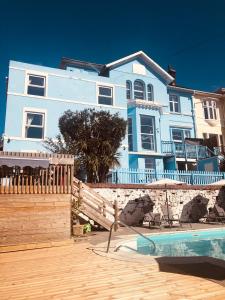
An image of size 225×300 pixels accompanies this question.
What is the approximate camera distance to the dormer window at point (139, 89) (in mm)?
26266

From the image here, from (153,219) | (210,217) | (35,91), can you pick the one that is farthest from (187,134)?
(35,91)

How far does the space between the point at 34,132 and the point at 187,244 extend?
13.8 metres

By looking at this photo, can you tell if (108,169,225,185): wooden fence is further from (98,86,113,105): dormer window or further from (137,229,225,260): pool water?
(98,86,113,105): dormer window

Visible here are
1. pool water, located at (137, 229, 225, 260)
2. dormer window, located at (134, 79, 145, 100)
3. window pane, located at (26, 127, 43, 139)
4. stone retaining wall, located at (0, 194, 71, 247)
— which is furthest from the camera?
dormer window, located at (134, 79, 145, 100)

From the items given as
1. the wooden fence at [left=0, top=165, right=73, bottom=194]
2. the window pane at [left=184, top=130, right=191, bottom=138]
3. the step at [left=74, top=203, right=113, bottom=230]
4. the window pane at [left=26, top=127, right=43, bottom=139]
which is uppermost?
the window pane at [left=184, top=130, right=191, bottom=138]

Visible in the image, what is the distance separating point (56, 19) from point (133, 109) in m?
11.3

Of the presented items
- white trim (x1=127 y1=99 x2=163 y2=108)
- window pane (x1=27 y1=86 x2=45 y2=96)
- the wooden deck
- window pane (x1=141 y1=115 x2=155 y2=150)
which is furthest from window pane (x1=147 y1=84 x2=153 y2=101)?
the wooden deck

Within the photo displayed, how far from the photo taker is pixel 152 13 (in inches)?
601

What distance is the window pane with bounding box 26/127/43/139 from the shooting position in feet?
66.1

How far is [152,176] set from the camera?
1894 cm

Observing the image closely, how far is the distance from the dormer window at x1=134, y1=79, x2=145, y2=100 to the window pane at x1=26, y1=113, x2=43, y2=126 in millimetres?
9903

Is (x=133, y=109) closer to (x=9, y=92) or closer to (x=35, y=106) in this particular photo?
(x=35, y=106)

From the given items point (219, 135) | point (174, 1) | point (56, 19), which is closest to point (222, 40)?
point (174, 1)

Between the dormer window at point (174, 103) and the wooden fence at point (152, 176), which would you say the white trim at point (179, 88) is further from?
the wooden fence at point (152, 176)
